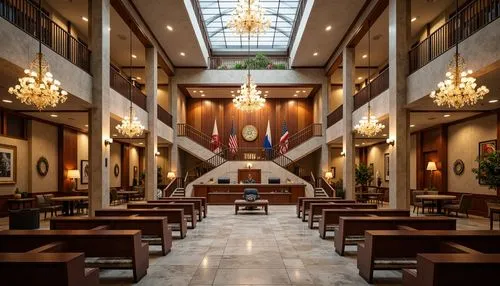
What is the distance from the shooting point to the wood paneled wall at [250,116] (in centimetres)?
2741

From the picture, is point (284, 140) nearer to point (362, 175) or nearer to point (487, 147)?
point (362, 175)

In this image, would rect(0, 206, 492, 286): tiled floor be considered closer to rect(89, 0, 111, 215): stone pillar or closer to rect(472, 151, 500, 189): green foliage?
rect(89, 0, 111, 215): stone pillar

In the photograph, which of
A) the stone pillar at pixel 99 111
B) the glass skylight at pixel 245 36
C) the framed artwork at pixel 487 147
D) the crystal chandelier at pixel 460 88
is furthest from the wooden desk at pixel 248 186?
the crystal chandelier at pixel 460 88

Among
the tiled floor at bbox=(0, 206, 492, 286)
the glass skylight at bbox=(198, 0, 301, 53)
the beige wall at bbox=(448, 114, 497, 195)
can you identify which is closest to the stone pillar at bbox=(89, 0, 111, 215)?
the tiled floor at bbox=(0, 206, 492, 286)

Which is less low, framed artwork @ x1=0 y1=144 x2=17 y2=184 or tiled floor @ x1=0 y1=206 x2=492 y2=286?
framed artwork @ x1=0 y1=144 x2=17 y2=184

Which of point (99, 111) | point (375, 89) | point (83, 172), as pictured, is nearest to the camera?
point (99, 111)

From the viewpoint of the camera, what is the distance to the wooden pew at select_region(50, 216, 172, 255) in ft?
24.1

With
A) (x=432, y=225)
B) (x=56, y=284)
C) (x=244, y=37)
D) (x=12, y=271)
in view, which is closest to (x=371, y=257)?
(x=432, y=225)

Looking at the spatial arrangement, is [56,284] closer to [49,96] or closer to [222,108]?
[49,96]

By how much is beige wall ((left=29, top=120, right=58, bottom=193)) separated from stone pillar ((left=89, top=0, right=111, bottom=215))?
228 inches

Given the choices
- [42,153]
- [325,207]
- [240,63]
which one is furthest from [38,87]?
[240,63]

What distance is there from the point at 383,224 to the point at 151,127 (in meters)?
12.8

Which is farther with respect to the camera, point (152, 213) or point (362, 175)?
point (362, 175)

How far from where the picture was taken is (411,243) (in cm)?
585
